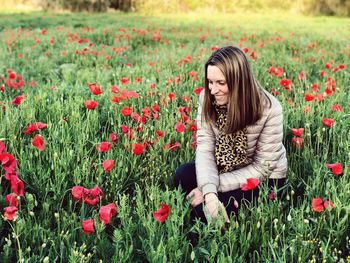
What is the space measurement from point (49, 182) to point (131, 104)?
1442mm

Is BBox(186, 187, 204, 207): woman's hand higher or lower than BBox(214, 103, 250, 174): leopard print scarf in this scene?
lower

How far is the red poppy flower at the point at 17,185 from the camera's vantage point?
1993 mm

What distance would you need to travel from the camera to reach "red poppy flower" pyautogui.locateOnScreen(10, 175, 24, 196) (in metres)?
1.99

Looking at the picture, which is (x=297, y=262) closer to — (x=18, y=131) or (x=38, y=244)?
(x=38, y=244)

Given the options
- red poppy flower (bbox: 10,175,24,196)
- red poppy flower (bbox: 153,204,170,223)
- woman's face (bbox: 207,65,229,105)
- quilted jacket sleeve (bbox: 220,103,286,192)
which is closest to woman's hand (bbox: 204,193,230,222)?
quilted jacket sleeve (bbox: 220,103,286,192)

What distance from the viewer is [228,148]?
2.81 meters

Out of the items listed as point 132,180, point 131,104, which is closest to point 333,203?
point 132,180

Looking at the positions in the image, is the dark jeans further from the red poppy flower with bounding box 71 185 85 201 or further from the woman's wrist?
the red poppy flower with bounding box 71 185 85 201

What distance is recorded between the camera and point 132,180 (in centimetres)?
272

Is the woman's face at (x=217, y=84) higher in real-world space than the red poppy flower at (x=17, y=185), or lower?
higher

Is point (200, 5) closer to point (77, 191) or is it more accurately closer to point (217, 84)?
point (217, 84)

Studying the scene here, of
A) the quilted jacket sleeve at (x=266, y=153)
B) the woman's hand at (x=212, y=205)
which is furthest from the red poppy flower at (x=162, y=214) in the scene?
the quilted jacket sleeve at (x=266, y=153)

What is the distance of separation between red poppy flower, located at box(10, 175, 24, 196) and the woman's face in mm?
1197

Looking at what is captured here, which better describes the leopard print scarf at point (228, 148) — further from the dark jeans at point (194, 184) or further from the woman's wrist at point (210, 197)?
the woman's wrist at point (210, 197)
